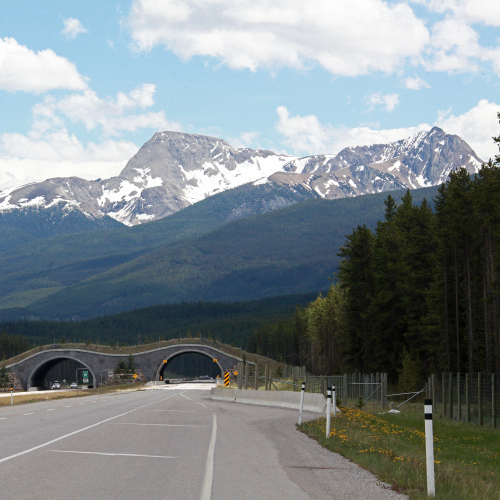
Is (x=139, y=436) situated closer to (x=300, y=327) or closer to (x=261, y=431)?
(x=261, y=431)

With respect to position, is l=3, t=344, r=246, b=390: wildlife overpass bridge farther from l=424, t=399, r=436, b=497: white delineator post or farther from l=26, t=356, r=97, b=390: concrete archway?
l=424, t=399, r=436, b=497: white delineator post

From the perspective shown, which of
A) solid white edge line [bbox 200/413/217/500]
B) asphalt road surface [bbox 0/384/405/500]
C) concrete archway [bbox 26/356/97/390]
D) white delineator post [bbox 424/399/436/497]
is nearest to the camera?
white delineator post [bbox 424/399/436/497]

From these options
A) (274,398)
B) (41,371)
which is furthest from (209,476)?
(41,371)

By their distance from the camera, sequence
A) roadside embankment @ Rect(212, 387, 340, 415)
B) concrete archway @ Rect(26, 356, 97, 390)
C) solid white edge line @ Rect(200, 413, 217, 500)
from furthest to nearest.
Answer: concrete archway @ Rect(26, 356, 97, 390) < roadside embankment @ Rect(212, 387, 340, 415) < solid white edge line @ Rect(200, 413, 217, 500)

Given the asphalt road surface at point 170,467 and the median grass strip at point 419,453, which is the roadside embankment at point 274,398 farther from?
the asphalt road surface at point 170,467

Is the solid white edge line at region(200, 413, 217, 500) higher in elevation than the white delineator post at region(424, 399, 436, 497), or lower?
lower

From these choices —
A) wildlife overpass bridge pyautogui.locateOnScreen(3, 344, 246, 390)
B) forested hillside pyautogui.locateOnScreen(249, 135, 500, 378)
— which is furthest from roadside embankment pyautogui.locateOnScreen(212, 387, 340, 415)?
wildlife overpass bridge pyautogui.locateOnScreen(3, 344, 246, 390)

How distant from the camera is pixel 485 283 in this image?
50469mm

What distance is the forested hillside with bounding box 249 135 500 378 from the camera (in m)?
48.9

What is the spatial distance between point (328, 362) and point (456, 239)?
60.3 m

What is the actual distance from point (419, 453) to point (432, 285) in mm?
41987

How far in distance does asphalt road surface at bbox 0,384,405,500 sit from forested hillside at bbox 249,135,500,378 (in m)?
27.2

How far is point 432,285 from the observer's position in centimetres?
5628

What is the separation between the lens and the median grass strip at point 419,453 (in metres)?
10.9
